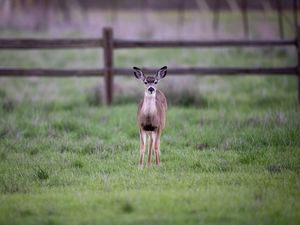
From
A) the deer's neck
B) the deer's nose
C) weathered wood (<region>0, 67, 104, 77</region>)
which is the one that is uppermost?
weathered wood (<region>0, 67, 104, 77</region>)

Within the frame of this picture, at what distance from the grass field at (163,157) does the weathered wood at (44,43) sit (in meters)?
1.18

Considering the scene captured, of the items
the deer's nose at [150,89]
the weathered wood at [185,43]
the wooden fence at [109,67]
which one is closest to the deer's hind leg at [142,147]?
the deer's nose at [150,89]

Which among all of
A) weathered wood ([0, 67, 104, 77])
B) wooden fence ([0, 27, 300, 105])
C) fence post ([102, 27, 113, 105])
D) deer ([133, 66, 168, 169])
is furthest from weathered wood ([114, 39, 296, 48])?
deer ([133, 66, 168, 169])

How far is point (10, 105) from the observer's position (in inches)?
571

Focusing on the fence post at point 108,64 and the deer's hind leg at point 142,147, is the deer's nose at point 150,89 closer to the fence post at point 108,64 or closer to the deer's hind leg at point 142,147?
the deer's hind leg at point 142,147

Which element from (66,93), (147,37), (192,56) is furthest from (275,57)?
(66,93)

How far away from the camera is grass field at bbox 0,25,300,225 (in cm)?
722

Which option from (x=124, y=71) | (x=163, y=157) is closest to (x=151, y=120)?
(x=163, y=157)

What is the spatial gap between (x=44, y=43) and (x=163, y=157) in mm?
6209

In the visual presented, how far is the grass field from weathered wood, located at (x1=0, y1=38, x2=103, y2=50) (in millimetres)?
1184

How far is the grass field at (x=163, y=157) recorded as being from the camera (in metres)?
7.22

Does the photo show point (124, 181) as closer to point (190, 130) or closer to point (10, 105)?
point (190, 130)

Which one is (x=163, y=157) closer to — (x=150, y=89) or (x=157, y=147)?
(x=157, y=147)

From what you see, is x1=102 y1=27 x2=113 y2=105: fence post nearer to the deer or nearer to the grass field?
the grass field
